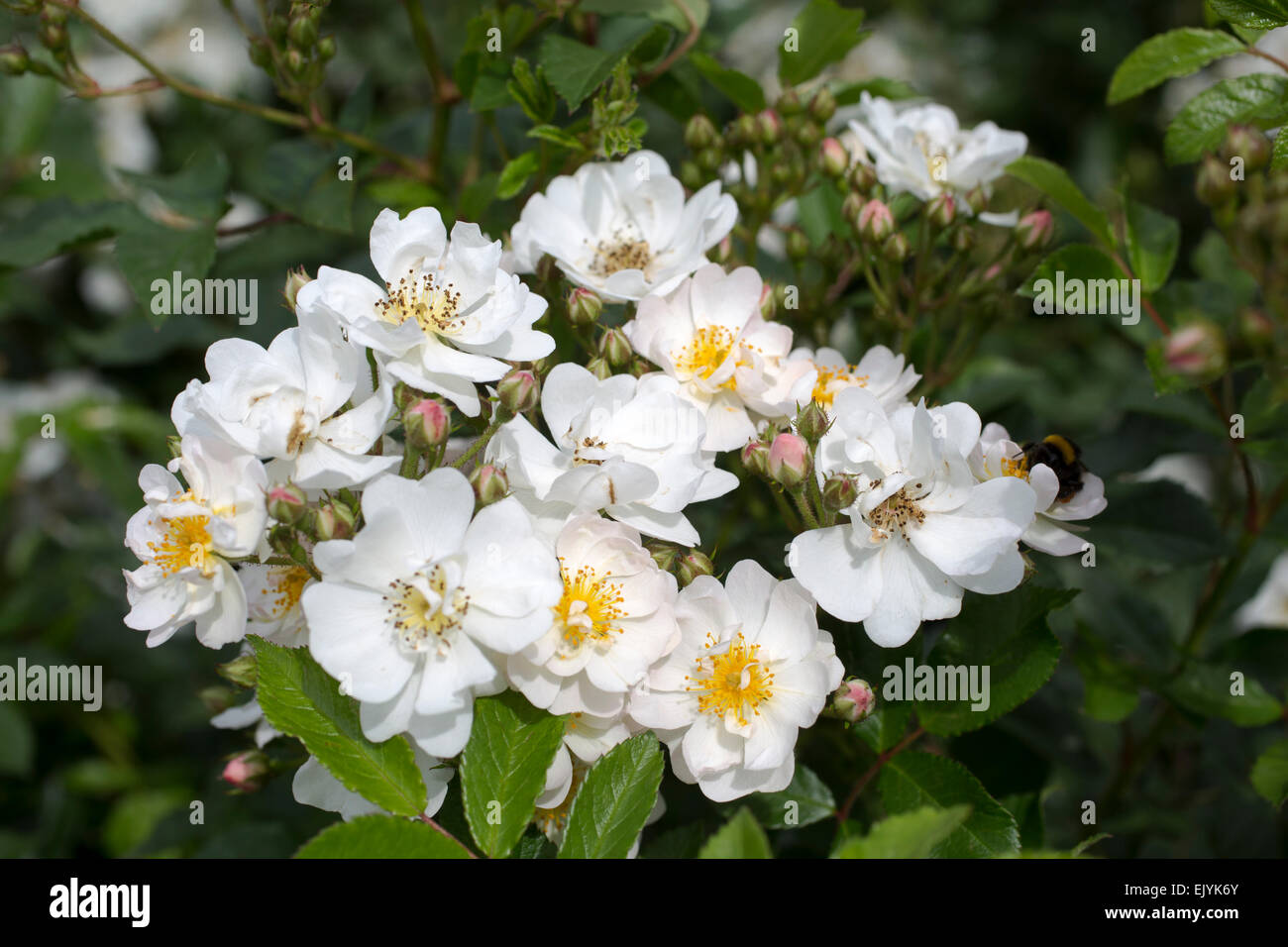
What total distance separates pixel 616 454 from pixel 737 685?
1.38 ft

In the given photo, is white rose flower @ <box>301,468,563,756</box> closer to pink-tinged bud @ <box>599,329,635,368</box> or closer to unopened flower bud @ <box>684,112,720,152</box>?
pink-tinged bud @ <box>599,329,635,368</box>

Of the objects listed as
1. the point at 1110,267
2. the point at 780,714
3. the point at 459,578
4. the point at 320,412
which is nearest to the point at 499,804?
the point at 459,578

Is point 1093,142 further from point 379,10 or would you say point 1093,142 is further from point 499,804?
point 499,804

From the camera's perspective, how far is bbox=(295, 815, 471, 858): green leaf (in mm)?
1500

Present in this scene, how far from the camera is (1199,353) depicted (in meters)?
1.47

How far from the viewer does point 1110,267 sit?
2227 millimetres

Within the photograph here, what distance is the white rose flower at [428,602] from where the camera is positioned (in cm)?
156

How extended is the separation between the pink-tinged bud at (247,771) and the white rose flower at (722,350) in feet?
3.42

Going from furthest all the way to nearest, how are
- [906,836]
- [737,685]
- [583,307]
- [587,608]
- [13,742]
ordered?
[13,742] < [583,307] < [737,685] < [587,608] < [906,836]

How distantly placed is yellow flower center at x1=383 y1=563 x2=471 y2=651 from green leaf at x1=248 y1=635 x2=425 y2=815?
0.16 m

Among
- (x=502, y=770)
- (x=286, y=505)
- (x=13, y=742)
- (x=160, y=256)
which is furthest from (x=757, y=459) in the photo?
(x=13, y=742)

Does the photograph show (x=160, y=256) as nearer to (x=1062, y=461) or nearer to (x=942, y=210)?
(x=942, y=210)

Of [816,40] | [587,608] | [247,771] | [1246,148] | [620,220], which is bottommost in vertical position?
[247,771]

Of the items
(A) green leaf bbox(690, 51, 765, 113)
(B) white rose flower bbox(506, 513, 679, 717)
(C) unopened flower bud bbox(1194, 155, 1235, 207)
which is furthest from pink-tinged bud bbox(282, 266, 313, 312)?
(C) unopened flower bud bbox(1194, 155, 1235, 207)
